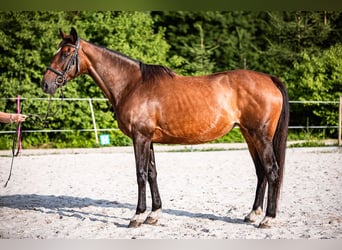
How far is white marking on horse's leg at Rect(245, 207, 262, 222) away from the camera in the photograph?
141 inches

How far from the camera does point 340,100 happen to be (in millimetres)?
7949

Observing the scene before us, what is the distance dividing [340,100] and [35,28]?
5.67 meters

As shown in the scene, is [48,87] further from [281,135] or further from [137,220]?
[281,135]

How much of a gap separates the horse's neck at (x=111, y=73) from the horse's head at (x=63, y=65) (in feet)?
0.35

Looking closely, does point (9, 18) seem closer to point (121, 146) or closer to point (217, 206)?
point (121, 146)

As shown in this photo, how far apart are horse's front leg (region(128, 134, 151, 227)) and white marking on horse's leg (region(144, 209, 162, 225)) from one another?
7 cm

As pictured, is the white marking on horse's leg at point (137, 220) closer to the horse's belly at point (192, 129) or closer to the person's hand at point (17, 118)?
the horse's belly at point (192, 129)

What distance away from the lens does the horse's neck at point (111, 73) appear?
139 inches

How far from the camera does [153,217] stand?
140 inches

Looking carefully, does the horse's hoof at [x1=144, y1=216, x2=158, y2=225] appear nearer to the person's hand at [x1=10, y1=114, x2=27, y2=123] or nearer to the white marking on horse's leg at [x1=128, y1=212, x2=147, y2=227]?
the white marking on horse's leg at [x1=128, y1=212, x2=147, y2=227]

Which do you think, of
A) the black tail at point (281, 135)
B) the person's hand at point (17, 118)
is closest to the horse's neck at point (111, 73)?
the person's hand at point (17, 118)

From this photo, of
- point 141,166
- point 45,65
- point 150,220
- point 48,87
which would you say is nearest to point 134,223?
point 150,220

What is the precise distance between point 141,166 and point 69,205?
1180 mm

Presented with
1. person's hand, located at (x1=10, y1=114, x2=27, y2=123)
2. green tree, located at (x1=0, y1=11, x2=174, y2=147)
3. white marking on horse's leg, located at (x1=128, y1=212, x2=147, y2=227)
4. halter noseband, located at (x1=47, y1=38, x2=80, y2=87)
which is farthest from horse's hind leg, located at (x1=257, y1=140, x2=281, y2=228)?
green tree, located at (x1=0, y1=11, x2=174, y2=147)
